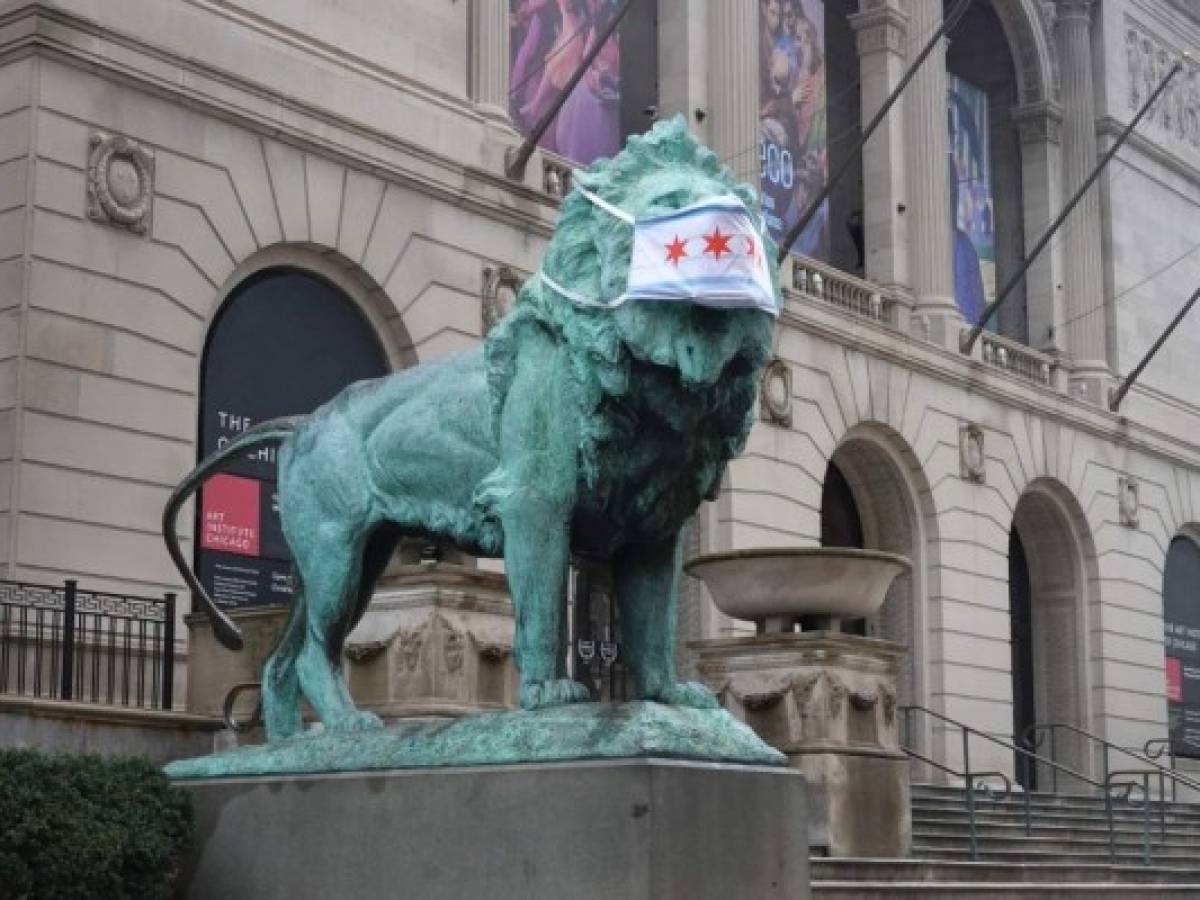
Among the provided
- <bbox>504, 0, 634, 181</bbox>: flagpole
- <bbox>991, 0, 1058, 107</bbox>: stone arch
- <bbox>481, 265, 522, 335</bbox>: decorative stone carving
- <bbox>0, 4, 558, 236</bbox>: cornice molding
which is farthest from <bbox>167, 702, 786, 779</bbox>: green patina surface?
<bbox>991, 0, 1058, 107</bbox>: stone arch

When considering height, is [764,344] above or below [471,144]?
below

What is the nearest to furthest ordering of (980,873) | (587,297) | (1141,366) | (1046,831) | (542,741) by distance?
(542,741), (587,297), (980,873), (1046,831), (1141,366)

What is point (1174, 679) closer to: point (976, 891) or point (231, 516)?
point (231, 516)

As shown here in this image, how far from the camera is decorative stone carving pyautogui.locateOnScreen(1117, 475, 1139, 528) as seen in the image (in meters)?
40.2

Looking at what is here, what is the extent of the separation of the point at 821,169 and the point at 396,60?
12.0 meters

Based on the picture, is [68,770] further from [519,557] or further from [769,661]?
[769,661]

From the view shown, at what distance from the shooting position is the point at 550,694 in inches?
295

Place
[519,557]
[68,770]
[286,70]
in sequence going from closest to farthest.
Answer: [519,557] → [68,770] → [286,70]

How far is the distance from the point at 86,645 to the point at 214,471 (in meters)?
10.6

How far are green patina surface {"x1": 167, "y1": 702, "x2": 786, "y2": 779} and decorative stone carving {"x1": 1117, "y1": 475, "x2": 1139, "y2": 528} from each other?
33.9 metres

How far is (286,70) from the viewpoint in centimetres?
2386

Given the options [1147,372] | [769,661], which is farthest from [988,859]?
[1147,372]

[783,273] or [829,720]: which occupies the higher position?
[783,273]

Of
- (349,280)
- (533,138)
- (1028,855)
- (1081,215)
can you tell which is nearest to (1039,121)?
(1081,215)
